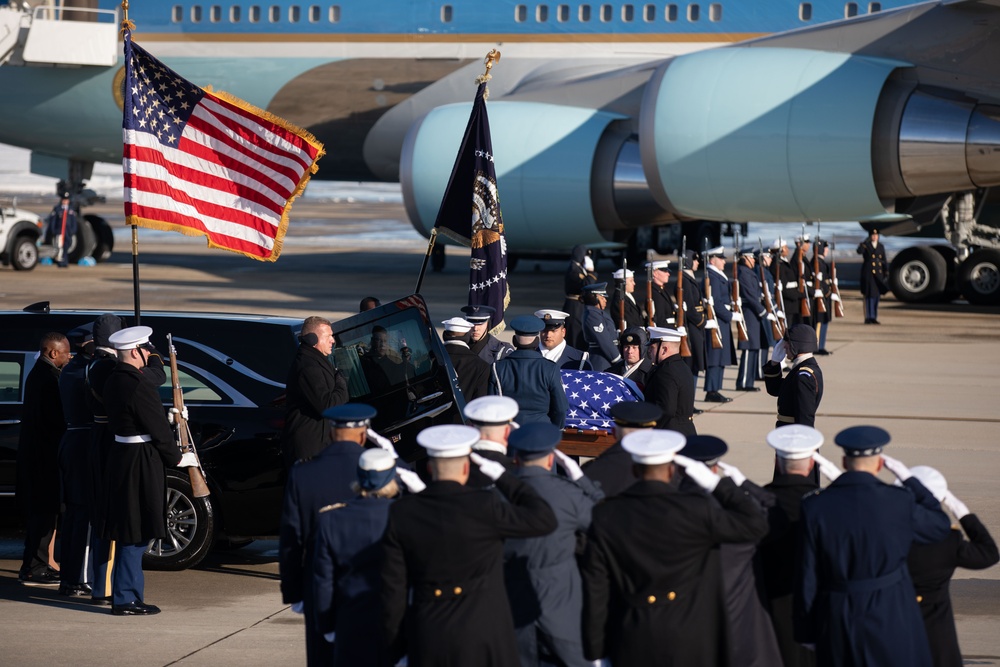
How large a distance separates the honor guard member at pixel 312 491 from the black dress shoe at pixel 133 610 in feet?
7.27

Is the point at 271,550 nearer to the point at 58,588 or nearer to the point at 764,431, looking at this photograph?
the point at 58,588

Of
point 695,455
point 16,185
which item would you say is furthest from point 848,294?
point 16,185

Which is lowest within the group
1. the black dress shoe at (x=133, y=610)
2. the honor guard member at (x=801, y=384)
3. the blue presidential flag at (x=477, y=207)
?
the black dress shoe at (x=133, y=610)

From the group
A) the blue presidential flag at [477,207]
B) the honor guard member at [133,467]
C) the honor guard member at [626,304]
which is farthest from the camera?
the honor guard member at [626,304]

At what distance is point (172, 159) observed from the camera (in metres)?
A: 9.84

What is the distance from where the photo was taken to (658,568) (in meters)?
5.24

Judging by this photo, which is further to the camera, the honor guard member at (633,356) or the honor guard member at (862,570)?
the honor guard member at (633,356)

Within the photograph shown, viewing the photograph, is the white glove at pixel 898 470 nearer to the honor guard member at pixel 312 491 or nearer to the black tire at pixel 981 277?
the honor guard member at pixel 312 491

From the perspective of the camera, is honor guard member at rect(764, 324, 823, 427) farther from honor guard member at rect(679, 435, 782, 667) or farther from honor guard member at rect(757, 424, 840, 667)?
honor guard member at rect(679, 435, 782, 667)

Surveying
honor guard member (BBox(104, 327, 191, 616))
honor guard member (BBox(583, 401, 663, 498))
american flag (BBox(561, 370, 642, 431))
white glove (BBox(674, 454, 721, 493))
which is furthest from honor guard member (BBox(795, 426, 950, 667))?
american flag (BBox(561, 370, 642, 431))

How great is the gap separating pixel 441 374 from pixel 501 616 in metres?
3.91

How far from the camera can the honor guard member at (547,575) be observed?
18.4 feet

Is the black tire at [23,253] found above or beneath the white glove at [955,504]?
above

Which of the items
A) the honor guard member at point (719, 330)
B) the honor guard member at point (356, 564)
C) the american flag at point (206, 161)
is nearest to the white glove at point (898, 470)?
the honor guard member at point (356, 564)
